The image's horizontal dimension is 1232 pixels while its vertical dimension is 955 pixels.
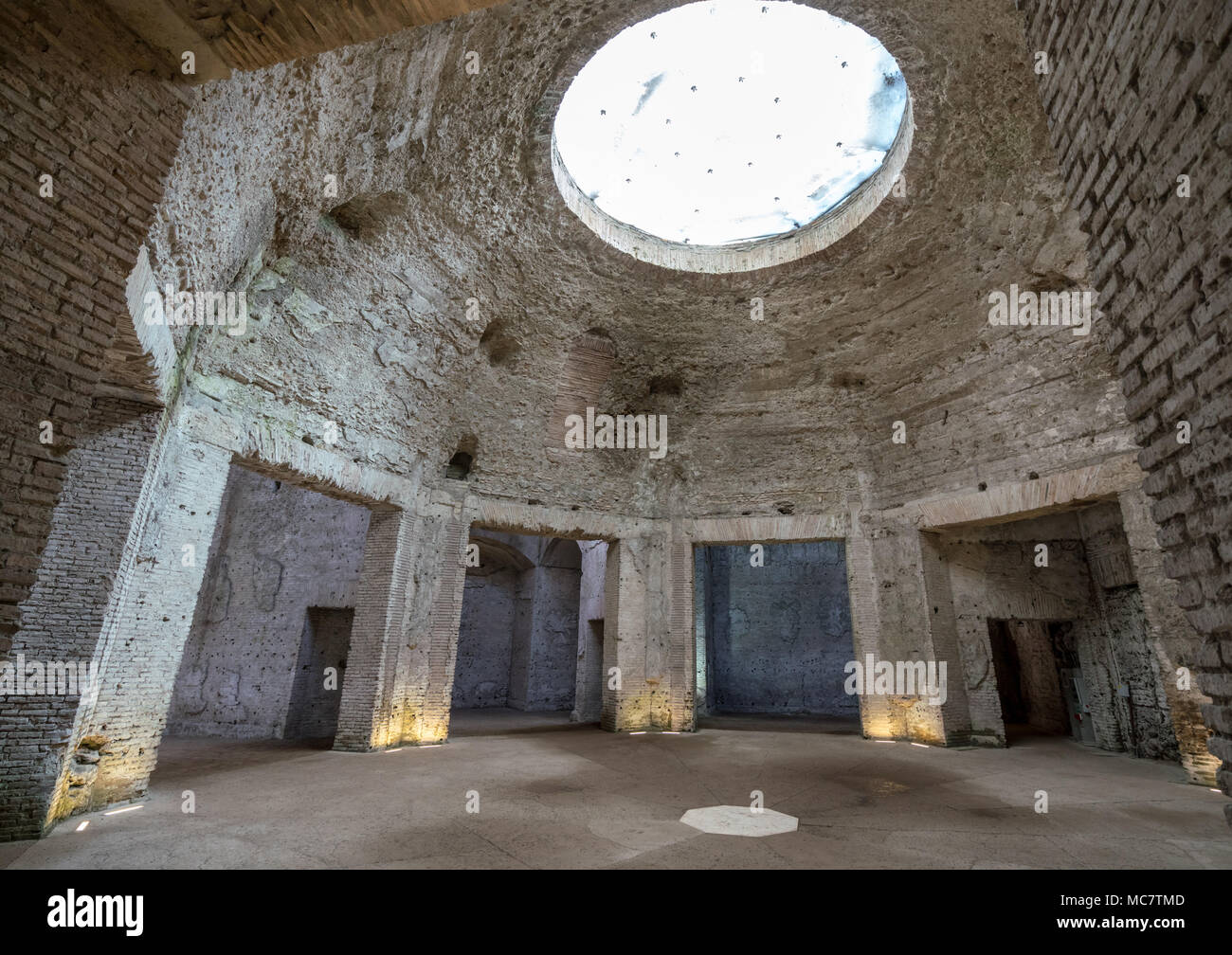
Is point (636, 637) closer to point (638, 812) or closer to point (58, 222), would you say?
point (638, 812)

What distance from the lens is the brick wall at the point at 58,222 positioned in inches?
101

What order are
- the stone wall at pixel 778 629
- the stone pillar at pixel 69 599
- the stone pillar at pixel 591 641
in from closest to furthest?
the stone pillar at pixel 69 599 → the stone pillar at pixel 591 641 → the stone wall at pixel 778 629

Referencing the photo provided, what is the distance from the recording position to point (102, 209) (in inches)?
114

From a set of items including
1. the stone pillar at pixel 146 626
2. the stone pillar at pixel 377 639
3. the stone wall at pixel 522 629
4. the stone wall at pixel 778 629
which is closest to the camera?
the stone pillar at pixel 146 626

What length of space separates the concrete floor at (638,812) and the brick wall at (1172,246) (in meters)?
2.33

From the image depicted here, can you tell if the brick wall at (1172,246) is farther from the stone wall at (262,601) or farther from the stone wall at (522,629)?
the stone wall at (522,629)

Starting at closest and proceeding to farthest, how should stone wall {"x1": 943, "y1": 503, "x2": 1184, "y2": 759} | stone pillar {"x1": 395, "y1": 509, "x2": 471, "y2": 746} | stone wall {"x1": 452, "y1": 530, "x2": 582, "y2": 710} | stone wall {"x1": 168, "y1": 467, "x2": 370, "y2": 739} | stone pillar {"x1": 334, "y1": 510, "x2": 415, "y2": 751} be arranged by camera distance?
stone pillar {"x1": 334, "y1": 510, "x2": 415, "y2": 751}, stone pillar {"x1": 395, "y1": 509, "x2": 471, "y2": 746}, stone wall {"x1": 943, "y1": 503, "x2": 1184, "y2": 759}, stone wall {"x1": 168, "y1": 467, "x2": 370, "y2": 739}, stone wall {"x1": 452, "y1": 530, "x2": 582, "y2": 710}

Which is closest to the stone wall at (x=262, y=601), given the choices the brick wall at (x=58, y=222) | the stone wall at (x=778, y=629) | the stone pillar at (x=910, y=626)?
the brick wall at (x=58, y=222)

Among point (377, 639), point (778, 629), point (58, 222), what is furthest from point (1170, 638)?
point (58, 222)

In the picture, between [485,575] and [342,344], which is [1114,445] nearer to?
[342,344]

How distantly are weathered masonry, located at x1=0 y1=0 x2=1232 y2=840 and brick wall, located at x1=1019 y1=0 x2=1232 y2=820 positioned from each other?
2 centimetres

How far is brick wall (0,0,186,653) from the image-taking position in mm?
2559

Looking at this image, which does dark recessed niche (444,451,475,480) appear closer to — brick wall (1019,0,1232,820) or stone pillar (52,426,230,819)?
stone pillar (52,426,230,819)

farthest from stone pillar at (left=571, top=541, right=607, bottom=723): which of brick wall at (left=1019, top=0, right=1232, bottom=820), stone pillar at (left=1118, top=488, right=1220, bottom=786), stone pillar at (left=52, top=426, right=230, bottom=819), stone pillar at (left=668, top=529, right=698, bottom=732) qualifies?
brick wall at (left=1019, top=0, right=1232, bottom=820)
